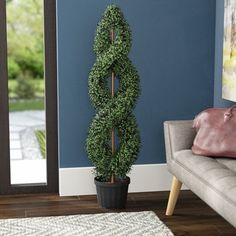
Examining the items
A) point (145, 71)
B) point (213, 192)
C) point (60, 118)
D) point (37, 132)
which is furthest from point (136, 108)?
point (37, 132)

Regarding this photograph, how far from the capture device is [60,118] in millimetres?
3928

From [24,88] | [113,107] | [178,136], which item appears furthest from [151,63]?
[24,88]

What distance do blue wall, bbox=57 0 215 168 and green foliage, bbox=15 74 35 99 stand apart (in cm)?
349

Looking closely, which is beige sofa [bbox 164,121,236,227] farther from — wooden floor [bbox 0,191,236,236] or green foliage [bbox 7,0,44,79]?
green foliage [bbox 7,0,44,79]

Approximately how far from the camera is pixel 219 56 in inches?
158

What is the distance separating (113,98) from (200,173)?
91 cm

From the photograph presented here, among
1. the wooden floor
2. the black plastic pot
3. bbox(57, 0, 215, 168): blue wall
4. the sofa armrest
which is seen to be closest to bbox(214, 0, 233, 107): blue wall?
bbox(57, 0, 215, 168): blue wall

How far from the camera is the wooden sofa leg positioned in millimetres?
3482

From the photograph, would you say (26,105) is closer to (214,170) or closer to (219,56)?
(219,56)

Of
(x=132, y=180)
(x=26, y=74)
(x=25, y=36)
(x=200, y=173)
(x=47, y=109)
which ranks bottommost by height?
(x=132, y=180)

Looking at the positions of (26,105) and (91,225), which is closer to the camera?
(91,225)

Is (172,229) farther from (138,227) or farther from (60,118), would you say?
(60,118)

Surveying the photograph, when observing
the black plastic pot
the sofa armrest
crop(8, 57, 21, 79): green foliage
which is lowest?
the black plastic pot

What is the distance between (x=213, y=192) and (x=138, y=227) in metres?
0.74
